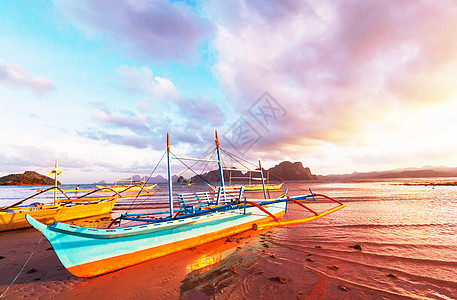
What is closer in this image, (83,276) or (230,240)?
(83,276)

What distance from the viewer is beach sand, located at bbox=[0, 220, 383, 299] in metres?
5.26

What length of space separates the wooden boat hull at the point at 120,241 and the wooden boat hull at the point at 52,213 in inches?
299

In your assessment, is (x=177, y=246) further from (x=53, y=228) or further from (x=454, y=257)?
(x=454, y=257)

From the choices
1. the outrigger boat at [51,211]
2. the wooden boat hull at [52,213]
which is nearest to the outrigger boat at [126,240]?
the outrigger boat at [51,211]

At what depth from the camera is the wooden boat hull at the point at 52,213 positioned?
12268 millimetres

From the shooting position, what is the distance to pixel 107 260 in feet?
20.6

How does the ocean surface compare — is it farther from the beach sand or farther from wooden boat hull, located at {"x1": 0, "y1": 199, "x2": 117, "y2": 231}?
wooden boat hull, located at {"x1": 0, "y1": 199, "x2": 117, "y2": 231}

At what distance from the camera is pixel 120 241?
644cm

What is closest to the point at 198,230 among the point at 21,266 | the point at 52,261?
the point at 52,261

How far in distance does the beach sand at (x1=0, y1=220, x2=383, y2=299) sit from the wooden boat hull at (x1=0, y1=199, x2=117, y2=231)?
5600 mm

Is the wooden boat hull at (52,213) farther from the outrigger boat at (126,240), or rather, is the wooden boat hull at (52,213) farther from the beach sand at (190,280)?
the outrigger boat at (126,240)

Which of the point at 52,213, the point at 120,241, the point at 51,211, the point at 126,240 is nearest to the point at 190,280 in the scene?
the point at 126,240

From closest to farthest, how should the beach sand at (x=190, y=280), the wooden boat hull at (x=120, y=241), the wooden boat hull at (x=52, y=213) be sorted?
1. the beach sand at (x=190, y=280)
2. the wooden boat hull at (x=120, y=241)
3. the wooden boat hull at (x=52, y=213)

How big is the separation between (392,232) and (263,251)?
8.75m
